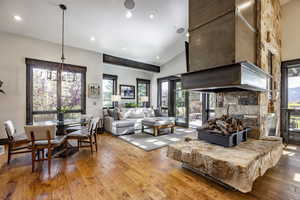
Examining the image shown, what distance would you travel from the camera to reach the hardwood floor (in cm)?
176

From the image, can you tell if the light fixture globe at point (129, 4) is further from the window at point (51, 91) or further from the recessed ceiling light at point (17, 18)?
the recessed ceiling light at point (17, 18)

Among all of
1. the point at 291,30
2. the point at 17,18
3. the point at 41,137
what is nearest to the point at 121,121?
the point at 41,137

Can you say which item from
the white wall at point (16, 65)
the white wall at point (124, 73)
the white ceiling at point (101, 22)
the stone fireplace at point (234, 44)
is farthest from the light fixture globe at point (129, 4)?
the white wall at point (124, 73)

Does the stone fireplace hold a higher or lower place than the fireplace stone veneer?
higher

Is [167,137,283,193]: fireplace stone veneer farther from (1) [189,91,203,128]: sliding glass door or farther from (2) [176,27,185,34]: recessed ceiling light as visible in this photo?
(2) [176,27,185,34]: recessed ceiling light

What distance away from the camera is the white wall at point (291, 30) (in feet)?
12.4

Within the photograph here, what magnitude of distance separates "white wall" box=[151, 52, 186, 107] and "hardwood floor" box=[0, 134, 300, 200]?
452 cm

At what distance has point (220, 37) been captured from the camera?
220 cm

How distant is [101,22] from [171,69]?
3.89 meters

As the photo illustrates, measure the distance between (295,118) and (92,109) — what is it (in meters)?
6.75

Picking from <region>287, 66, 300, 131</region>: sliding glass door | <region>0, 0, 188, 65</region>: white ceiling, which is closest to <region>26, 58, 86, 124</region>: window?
<region>0, 0, 188, 65</region>: white ceiling

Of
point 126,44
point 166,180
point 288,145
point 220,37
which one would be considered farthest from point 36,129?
point 288,145

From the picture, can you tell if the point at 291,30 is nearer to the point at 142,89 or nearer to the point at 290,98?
the point at 290,98

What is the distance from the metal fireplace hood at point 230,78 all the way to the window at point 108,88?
477 centimetres
